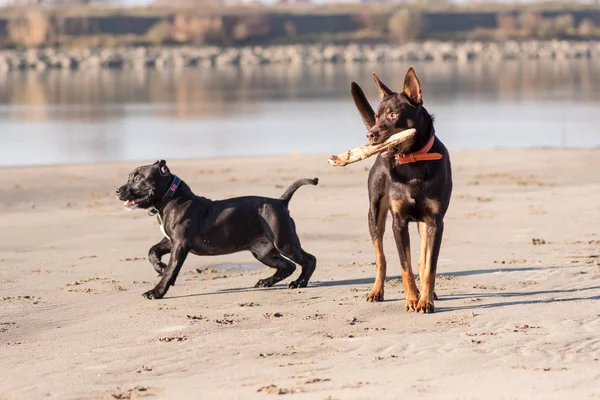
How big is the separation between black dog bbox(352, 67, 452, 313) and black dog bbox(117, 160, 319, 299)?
4.32ft

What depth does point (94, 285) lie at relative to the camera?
10164 mm

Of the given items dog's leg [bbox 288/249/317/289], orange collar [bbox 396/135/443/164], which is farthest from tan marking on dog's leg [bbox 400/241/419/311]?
dog's leg [bbox 288/249/317/289]

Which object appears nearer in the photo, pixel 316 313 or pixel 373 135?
pixel 373 135

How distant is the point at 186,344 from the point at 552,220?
621 centimetres

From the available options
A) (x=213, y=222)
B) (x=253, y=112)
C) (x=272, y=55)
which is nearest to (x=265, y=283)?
(x=213, y=222)

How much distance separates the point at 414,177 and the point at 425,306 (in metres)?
0.88

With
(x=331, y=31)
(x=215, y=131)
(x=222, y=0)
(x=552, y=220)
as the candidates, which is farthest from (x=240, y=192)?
(x=222, y=0)

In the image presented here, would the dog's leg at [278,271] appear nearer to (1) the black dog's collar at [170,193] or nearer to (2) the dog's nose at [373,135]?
(1) the black dog's collar at [170,193]

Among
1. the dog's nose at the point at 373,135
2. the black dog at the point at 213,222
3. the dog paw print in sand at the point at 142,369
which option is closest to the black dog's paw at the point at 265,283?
the black dog at the point at 213,222

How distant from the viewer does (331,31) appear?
9288 centimetres

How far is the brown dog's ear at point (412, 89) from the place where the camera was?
8328 millimetres

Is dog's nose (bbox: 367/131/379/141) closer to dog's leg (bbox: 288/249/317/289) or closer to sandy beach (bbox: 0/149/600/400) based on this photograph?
sandy beach (bbox: 0/149/600/400)

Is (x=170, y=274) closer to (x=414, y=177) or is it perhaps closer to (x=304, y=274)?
(x=304, y=274)

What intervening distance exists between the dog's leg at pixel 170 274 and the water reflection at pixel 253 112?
1279cm
